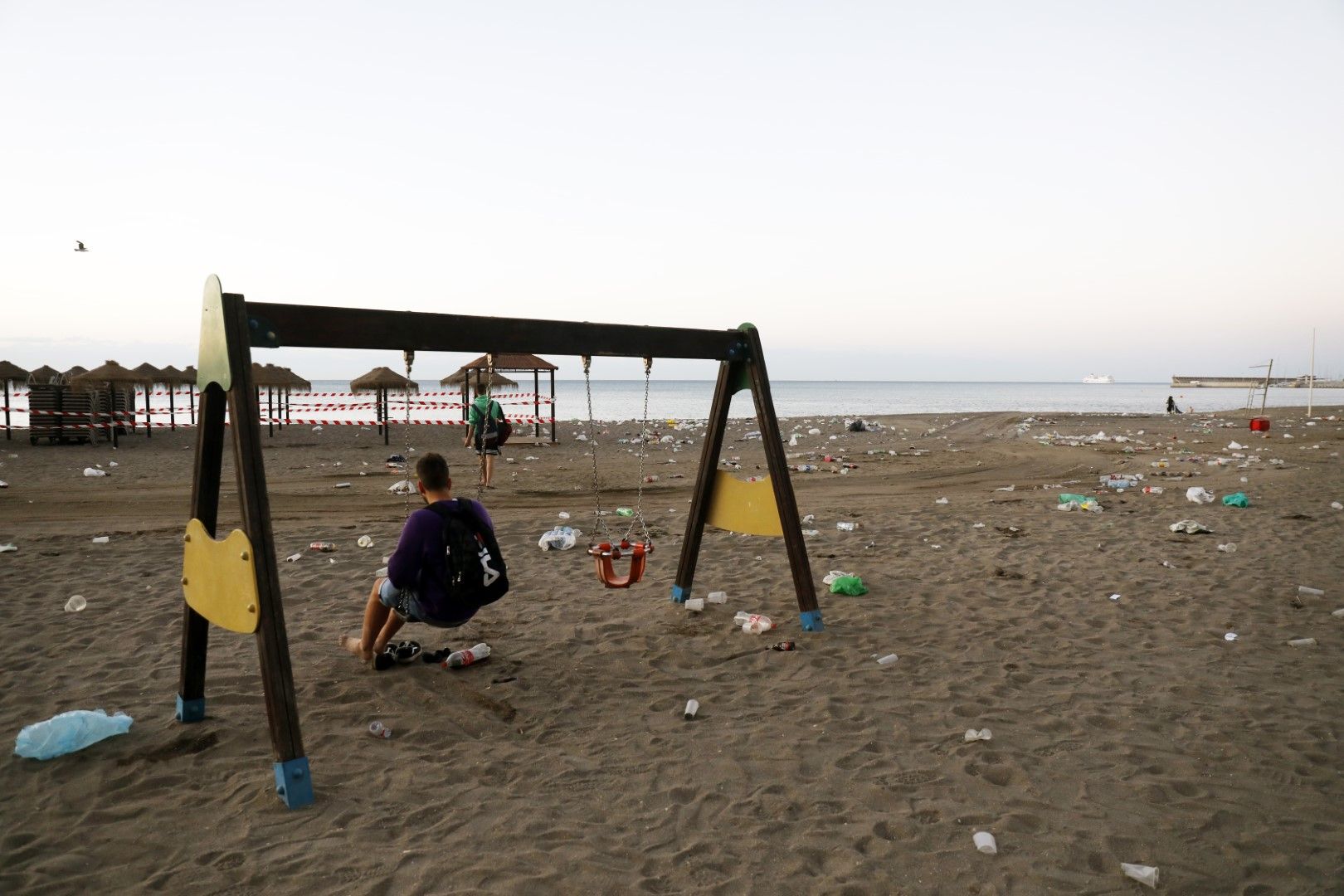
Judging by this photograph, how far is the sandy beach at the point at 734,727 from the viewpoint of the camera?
2.49 m

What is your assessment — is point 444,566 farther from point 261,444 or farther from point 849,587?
point 849,587

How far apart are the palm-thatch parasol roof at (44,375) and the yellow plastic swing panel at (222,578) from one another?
66.8 feet

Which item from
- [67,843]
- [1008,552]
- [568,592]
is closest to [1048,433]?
[1008,552]

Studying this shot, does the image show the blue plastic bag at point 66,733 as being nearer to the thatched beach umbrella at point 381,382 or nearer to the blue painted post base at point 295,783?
the blue painted post base at point 295,783

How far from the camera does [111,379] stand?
61.6 feet

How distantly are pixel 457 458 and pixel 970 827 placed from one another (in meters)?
14.0

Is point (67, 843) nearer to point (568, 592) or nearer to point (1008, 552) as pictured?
point (568, 592)

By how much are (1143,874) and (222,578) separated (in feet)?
10.8

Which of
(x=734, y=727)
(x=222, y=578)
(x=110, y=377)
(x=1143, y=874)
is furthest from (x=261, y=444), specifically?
(x=110, y=377)

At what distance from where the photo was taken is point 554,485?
38.2 ft

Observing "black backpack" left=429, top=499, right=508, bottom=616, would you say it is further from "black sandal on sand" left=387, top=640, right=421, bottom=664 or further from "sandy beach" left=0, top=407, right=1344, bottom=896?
"black sandal on sand" left=387, top=640, right=421, bottom=664

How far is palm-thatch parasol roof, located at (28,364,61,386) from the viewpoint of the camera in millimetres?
19587

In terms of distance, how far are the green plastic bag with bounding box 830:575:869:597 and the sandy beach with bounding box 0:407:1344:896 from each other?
18 centimetres

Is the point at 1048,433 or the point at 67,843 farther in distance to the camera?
the point at 1048,433
